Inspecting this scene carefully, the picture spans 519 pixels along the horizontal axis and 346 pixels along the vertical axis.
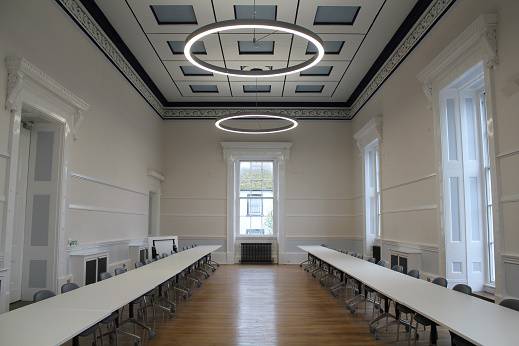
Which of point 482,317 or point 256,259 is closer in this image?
point 482,317

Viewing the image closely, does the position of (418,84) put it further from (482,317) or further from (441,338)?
(482,317)

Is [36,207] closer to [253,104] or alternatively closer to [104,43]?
[104,43]

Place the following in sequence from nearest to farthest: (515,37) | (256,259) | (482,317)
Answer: (482,317) → (515,37) → (256,259)

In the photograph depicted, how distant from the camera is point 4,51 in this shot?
18.7 ft

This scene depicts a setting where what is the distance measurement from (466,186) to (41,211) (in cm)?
716

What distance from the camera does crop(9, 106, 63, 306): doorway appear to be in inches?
285

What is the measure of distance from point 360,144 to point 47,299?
35.6ft

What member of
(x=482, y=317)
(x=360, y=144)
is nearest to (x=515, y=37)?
(x=482, y=317)

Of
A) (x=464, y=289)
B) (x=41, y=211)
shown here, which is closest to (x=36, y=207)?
(x=41, y=211)

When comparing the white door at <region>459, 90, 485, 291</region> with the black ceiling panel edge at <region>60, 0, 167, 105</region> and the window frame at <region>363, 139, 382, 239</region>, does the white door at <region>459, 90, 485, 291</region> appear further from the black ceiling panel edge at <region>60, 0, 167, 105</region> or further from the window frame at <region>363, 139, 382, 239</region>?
the black ceiling panel edge at <region>60, 0, 167, 105</region>

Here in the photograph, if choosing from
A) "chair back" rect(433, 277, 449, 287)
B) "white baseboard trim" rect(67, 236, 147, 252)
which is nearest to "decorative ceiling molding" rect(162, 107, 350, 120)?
"white baseboard trim" rect(67, 236, 147, 252)

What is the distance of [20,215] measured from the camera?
7328 millimetres

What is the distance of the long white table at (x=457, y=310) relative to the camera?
9.59ft

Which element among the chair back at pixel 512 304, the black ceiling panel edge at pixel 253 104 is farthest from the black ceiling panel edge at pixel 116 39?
the chair back at pixel 512 304
